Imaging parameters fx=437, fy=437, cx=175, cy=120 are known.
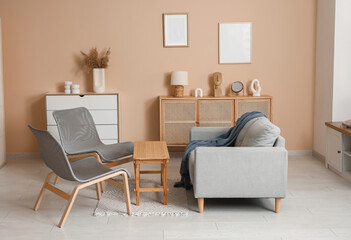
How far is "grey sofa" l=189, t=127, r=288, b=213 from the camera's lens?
3.63 m

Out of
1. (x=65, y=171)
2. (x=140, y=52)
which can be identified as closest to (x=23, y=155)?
(x=140, y=52)

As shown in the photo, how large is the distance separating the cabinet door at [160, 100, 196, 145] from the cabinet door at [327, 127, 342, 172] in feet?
5.46

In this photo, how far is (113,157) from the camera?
4.45 meters

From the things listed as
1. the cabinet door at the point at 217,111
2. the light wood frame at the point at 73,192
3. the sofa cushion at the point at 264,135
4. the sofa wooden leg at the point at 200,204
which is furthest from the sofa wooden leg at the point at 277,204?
the cabinet door at the point at 217,111

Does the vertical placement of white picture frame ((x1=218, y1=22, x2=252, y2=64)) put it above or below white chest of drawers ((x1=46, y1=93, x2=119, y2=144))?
above

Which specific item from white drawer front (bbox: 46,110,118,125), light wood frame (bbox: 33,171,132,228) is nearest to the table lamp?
white drawer front (bbox: 46,110,118,125)

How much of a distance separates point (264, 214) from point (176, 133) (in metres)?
2.17

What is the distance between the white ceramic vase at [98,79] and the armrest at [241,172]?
2.49m

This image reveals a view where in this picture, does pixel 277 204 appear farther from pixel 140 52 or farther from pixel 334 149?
pixel 140 52

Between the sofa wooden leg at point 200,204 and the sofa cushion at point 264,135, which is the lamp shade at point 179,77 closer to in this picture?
the sofa cushion at point 264,135

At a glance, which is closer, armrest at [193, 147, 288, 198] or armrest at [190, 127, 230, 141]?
armrest at [193, 147, 288, 198]

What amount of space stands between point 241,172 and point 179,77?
230cm

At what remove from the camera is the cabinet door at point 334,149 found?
16.0 feet

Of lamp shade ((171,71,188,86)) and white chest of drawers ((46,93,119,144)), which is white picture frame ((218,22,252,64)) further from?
white chest of drawers ((46,93,119,144))
